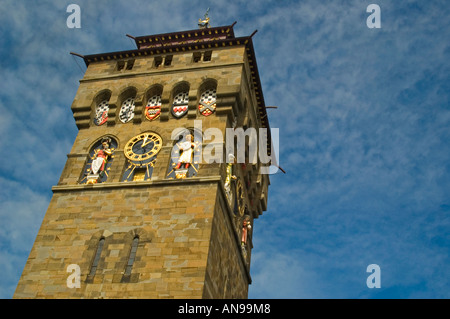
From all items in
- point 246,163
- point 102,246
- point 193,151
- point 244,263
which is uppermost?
point 246,163

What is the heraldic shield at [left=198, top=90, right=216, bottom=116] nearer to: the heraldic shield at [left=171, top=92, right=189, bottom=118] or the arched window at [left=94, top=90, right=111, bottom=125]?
the heraldic shield at [left=171, top=92, right=189, bottom=118]

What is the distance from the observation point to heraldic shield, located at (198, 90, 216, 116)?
93.0 ft

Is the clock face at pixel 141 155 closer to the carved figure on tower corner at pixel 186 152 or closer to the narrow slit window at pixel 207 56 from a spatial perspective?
the carved figure on tower corner at pixel 186 152

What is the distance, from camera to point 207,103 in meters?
28.8

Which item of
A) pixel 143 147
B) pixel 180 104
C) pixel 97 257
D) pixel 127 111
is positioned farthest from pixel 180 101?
pixel 97 257

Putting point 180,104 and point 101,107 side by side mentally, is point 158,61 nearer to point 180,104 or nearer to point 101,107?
point 180,104

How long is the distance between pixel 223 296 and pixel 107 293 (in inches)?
193

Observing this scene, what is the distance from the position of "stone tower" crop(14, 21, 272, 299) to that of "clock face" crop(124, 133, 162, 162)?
5 cm

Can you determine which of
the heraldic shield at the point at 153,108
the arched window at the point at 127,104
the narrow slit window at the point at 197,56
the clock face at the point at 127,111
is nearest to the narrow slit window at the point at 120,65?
the arched window at the point at 127,104

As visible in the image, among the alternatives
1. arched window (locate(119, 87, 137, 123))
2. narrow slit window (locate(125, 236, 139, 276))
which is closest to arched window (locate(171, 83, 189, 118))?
arched window (locate(119, 87, 137, 123))

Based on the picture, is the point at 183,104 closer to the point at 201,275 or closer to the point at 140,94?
the point at 140,94
